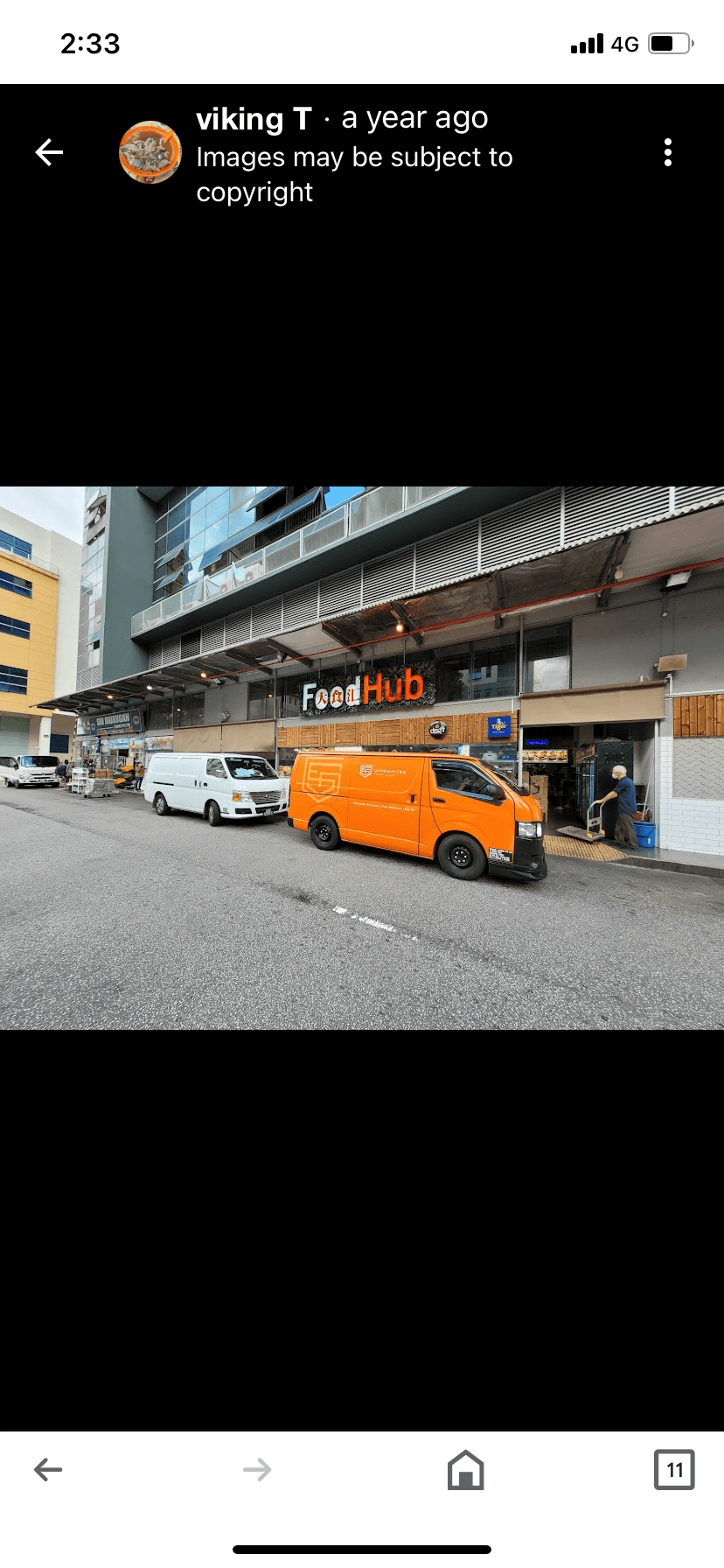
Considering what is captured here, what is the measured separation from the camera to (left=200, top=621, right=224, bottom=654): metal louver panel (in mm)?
14477

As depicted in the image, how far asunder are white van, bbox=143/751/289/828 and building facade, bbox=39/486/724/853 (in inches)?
107

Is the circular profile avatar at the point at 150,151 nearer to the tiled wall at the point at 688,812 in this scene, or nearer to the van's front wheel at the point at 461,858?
the van's front wheel at the point at 461,858

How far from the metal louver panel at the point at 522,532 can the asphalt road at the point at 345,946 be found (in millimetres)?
5613

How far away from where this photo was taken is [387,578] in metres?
10.1

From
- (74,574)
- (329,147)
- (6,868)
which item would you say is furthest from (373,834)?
(74,574)

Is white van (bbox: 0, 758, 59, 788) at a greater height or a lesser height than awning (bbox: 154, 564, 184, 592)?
lesser

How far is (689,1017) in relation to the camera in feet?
8.18

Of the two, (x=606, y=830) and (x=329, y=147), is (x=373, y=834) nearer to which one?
(x=606, y=830)

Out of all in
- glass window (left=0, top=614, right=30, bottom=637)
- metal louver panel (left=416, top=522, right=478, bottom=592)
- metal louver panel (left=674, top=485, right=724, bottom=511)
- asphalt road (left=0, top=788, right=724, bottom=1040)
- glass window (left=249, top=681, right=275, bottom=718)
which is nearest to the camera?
asphalt road (left=0, top=788, right=724, bottom=1040)

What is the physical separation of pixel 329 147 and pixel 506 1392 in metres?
3.41

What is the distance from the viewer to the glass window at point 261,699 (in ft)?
46.5
